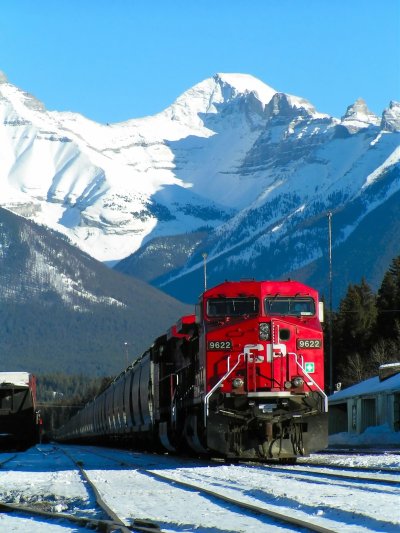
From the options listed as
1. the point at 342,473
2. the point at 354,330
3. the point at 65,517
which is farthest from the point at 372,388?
the point at 354,330

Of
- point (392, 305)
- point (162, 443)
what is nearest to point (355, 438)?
point (162, 443)

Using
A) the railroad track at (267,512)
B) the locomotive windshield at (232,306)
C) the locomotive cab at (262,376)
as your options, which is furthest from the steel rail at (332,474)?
the locomotive windshield at (232,306)

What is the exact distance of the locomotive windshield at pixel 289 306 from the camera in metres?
29.4

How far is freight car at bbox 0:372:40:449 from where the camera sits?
53.9 metres

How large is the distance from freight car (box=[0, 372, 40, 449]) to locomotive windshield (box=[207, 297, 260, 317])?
26319 mm

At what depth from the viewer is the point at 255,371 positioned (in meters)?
28.4

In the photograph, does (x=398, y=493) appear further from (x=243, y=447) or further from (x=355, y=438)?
(x=355, y=438)

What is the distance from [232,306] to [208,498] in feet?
36.4

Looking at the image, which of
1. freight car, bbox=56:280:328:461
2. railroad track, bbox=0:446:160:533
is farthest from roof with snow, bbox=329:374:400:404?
railroad track, bbox=0:446:160:533

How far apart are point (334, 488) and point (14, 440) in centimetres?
3601

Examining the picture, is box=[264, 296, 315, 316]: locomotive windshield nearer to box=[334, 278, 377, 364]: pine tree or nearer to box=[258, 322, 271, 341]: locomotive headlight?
box=[258, 322, 271, 341]: locomotive headlight

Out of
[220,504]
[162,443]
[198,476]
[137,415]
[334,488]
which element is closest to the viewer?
[220,504]

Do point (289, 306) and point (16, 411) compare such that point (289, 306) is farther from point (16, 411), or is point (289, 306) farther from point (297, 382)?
point (16, 411)

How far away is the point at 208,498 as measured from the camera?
735 inches
